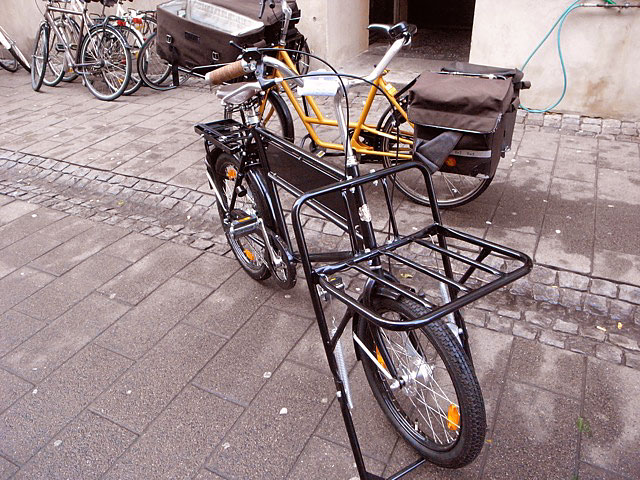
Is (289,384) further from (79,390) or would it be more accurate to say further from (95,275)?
(95,275)

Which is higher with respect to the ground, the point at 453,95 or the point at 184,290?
the point at 453,95

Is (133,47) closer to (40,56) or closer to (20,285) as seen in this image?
(40,56)

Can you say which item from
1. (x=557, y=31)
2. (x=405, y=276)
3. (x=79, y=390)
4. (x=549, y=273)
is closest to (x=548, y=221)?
(x=549, y=273)

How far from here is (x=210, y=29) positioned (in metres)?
4.31

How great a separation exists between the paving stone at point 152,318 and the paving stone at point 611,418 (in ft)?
7.35

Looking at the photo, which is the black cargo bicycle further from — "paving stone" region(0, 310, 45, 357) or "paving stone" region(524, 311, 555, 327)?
"paving stone" region(0, 310, 45, 357)

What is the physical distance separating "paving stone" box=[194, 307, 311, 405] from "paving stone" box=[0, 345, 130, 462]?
53 centimetres

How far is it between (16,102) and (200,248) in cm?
514

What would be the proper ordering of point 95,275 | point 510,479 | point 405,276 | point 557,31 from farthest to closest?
point 557,31 → point 95,275 → point 405,276 → point 510,479

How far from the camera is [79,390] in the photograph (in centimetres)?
265

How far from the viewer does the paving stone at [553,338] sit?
8.85 ft

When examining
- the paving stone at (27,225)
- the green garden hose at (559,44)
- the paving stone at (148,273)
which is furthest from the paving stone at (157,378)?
the green garden hose at (559,44)

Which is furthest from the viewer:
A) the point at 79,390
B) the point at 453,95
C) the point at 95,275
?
the point at 95,275

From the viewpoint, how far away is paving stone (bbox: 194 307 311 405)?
2600 millimetres
